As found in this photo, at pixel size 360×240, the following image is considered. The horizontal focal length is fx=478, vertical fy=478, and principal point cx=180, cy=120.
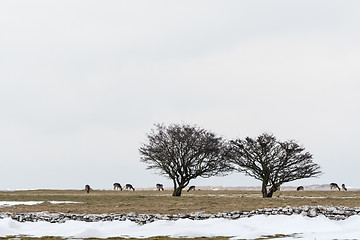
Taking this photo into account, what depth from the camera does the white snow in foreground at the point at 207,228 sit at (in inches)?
752

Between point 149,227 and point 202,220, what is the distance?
106 inches

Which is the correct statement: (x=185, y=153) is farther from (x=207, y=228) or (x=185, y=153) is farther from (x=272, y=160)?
(x=207, y=228)

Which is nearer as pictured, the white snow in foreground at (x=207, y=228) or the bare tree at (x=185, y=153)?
the white snow in foreground at (x=207, y=228)

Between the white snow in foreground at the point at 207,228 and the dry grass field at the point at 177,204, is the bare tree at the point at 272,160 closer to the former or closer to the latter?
the dry grass field at the point at 177,204

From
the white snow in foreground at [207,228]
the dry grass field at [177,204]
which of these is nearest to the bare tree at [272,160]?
the dry grass field at [177,204]

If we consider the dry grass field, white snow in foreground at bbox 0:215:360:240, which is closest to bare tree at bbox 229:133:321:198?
the dry grass field

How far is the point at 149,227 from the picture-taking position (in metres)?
21.5

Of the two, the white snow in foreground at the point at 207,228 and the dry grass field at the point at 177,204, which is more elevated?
the dry grass field at the point at 177,204

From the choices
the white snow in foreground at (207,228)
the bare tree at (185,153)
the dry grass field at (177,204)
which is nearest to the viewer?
the white snow in foreground at (207,228)

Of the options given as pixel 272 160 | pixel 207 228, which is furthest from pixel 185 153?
pixel 207 228

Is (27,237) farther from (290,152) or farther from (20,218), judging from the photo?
(290,152)

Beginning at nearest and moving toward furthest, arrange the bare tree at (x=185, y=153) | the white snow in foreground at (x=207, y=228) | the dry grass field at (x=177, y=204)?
1. the white snow in foreground at (x=207, y=228)
2. the dry grass field at (x=177, y=204)
3. the bare tree at (x=185, y=153)

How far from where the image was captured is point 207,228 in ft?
67.5

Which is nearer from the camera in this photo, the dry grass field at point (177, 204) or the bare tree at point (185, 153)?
the dry grass field at point (177, 204)
